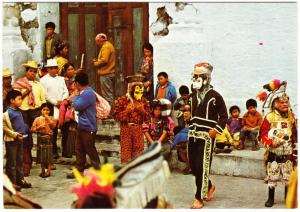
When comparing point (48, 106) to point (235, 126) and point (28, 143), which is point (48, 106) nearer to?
point (28, 143)

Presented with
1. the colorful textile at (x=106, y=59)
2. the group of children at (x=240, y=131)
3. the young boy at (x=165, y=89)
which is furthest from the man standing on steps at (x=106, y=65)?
the group of children at (x=240, y=131)

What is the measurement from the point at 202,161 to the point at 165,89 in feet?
6.79

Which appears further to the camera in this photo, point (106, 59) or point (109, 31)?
point (109, 31)

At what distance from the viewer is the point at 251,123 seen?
8.94 metres

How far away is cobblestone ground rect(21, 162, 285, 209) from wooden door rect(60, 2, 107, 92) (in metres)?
2.84

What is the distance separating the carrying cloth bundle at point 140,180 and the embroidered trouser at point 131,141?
10.3 ft

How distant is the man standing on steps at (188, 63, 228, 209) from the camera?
24.6 feet

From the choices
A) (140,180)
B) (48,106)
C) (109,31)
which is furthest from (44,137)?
(140,180)

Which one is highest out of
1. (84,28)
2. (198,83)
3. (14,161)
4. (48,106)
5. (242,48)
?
(84,28)

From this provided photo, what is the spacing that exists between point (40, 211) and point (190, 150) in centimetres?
224

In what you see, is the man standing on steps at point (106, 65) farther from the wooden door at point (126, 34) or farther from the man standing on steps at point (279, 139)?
the man standing on steps at point (279, 139)

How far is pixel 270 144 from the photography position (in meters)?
7.32

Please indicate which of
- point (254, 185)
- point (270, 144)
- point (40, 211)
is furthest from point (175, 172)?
point (40, 211)

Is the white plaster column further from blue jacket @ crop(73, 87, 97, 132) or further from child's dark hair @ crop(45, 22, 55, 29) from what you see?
blue jacket @ crop(73, 87, 97, 132)
